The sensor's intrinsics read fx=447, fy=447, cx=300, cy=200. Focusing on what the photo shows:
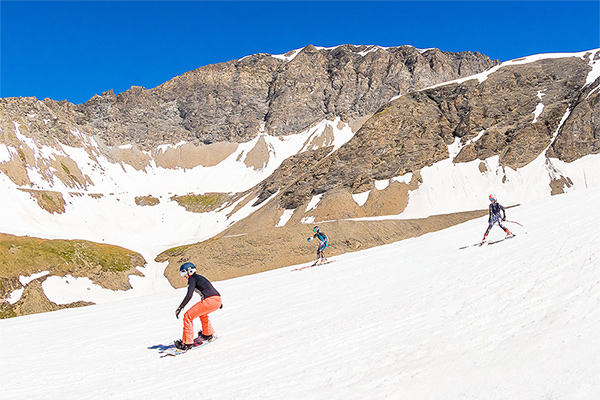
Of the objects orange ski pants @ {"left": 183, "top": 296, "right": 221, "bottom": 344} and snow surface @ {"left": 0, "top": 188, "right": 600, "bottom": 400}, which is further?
orange ski pants @ {"left": 183, "top": 296, "right": 221, "bottom": 344}

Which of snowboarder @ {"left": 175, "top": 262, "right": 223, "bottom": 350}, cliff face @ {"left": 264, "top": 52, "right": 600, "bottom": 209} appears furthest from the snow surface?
cliff face @ {"left": 264, "top": 52, "right": 600, "bottom": 209}

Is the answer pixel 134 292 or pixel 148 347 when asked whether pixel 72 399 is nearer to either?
pixel 148 347

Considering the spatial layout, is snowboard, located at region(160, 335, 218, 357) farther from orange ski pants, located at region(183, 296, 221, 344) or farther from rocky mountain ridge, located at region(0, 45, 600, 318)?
rocky mountain ridge, located at region(0, 45, 600, 318)

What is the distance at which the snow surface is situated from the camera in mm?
6105

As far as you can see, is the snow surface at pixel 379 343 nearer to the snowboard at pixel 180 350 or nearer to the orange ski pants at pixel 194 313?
the snowboard at pixel 180 350

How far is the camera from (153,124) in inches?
7835

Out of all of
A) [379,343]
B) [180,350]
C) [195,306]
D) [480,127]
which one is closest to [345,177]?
[480,127]

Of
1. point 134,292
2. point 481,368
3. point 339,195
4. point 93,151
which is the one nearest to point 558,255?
point 481,368

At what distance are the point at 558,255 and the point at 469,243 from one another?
1134 cm

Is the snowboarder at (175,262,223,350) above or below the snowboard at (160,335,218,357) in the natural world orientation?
above

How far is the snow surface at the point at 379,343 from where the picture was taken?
611 centimetres

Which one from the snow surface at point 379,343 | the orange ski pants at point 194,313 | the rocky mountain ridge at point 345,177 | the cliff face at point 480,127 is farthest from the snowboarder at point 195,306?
the cliff face at point 480,127

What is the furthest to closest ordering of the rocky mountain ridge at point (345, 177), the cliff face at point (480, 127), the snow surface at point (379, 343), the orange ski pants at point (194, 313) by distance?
the cliff face at point (480, 127) < the rocky mountain ridge at point (345, 177) < the orange ski pants at point (194, 313) < the snow surface at point (379, 343)

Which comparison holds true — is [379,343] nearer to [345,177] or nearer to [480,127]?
[345,177]
